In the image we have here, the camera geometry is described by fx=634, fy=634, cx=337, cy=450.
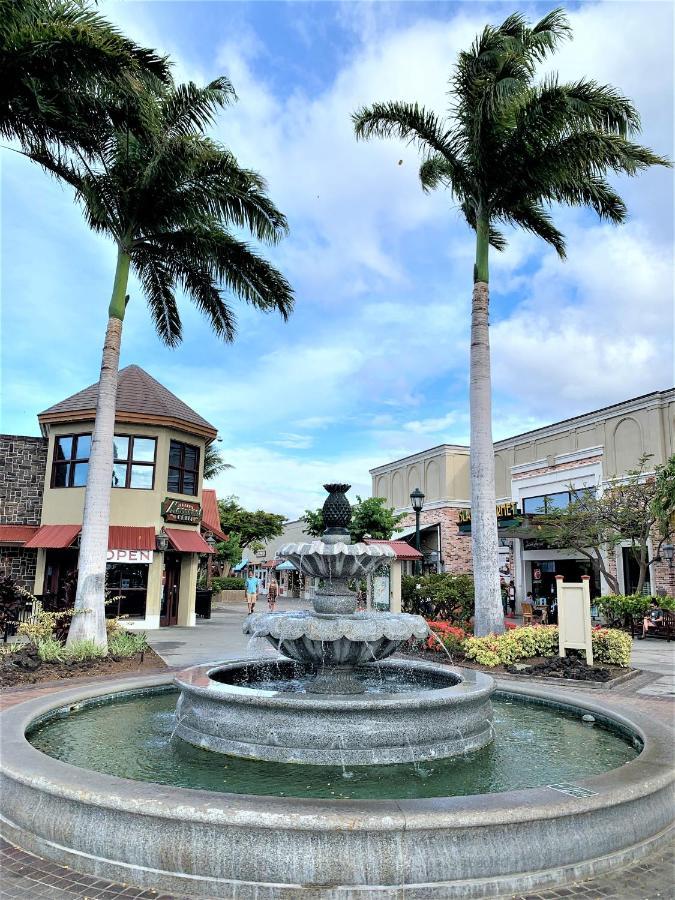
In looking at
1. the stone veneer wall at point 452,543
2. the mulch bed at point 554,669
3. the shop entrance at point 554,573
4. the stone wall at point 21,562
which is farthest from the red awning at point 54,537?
the stone veneer wall at point 452,543

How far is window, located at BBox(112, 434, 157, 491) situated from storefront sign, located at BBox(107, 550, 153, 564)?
7.40 ft

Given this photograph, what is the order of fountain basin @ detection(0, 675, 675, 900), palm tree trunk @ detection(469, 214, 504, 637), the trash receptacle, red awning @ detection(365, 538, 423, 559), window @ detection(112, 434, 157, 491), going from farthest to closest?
the trash receptacle
red awning @ detection(365, 538, 423, 559)
window @ detection(112, 434, 157, 491)
palm tree trunk @ detection(469, 214, 504, 637)
fountain basin @ detection(0, 675, 675, 900)

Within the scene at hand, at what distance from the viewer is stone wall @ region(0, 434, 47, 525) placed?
21.3m

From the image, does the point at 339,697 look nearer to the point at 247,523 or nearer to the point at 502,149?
the point at 502,149

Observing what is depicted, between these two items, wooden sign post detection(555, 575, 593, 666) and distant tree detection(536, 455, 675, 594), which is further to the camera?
distant tree detection(536, 455, 675, 594)

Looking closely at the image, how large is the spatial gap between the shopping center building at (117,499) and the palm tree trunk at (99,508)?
7.74m

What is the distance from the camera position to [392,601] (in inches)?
762

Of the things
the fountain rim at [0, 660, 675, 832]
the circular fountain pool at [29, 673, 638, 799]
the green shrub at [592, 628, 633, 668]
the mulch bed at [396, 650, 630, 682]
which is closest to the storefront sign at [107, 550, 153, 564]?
the mulch bed at [396, 650, 630, 682]

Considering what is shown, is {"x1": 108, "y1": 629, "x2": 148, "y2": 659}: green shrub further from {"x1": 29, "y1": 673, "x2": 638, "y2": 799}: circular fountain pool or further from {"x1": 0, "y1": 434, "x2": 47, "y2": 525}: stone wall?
{"x1": 0, "y1": 434, "x2": 47, "y2": 525}: stone wall

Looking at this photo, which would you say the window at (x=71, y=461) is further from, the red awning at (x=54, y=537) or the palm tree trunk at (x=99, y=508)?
the palm tree trunk at (x=99, y=508)

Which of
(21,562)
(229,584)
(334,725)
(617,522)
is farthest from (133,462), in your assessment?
(229,584)

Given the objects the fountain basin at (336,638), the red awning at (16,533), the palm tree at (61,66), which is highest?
the palm tree at (61,66)

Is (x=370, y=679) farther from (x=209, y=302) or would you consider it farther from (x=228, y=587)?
(x=228, y=587)

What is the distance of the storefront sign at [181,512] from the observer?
2170cm
